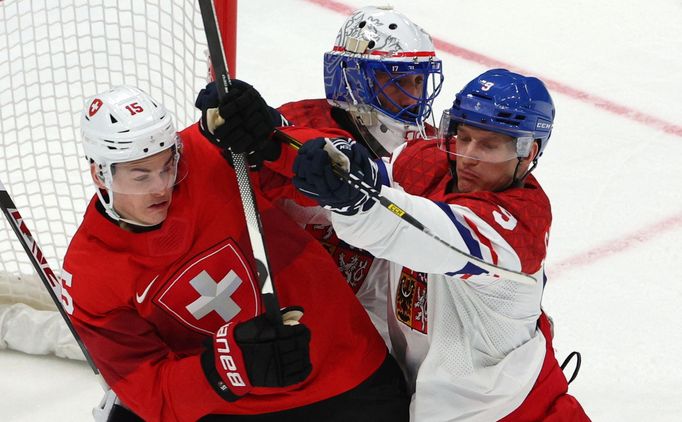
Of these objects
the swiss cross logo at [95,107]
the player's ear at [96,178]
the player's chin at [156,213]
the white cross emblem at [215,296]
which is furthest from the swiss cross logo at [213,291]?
the swiss cross logo at [95,107]

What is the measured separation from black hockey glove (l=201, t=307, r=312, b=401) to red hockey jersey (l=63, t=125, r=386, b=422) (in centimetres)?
8

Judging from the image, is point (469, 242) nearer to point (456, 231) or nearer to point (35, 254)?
point (456, 231)

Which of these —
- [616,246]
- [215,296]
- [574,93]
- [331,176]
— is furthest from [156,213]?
[574,93]

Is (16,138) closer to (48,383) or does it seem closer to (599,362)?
(48,383)

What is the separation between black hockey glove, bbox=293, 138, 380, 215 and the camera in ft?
5.70

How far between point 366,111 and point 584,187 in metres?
1.47

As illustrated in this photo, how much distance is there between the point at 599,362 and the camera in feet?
9.96

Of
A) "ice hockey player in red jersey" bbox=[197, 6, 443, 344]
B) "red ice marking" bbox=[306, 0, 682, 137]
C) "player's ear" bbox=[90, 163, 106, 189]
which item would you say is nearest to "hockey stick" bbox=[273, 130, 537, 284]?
"player's ear" bbox=[90, 163, 106, 189]

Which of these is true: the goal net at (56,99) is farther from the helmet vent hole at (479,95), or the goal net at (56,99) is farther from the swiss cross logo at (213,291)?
the helmet vent hole at (479,95)

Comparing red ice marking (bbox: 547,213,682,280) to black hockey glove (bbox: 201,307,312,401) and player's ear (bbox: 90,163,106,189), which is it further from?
player's ear (bbox: 90,163,106,189)

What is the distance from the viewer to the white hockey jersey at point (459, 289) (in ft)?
6.06

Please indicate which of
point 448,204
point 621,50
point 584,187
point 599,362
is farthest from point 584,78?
point 448,204

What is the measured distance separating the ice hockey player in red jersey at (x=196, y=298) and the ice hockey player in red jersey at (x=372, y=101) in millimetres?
256

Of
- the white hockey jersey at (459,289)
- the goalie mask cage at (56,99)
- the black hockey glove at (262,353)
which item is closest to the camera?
the white hockey jersey at (459,289)
